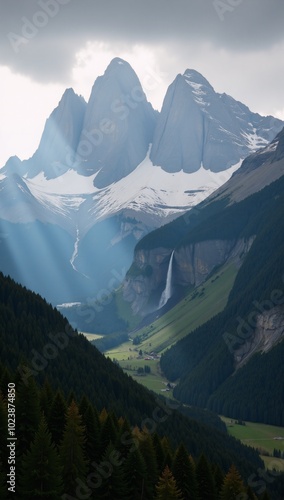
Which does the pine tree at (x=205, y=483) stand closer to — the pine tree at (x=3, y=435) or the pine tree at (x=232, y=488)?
the pine tree at (x=232, y=488)

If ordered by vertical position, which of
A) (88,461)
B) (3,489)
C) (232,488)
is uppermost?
(88,461)

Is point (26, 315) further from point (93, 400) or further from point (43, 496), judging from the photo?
point (43, 496)

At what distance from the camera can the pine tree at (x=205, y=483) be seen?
77.2 meters

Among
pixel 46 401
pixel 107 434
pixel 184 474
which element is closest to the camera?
pixel 184 474

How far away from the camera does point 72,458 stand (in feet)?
218

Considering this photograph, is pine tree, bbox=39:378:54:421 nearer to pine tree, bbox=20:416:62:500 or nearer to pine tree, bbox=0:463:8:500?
pine tree, bbox=20:416:62:500

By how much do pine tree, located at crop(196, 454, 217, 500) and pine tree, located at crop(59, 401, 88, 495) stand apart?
51.7 ft

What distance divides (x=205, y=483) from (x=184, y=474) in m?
3.40

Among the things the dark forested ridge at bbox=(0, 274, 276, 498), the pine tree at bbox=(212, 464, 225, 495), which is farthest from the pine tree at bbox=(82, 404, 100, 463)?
the dark forested ridge at bbox=(0, 274, 276, 498)

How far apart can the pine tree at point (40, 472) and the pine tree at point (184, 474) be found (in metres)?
19.1

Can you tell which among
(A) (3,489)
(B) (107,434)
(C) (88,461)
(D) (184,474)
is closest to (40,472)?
(A) (3,489)

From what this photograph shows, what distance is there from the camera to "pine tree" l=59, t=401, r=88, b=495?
215ft

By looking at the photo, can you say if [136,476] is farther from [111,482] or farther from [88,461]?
[88,461]

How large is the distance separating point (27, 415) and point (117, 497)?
1173cm
